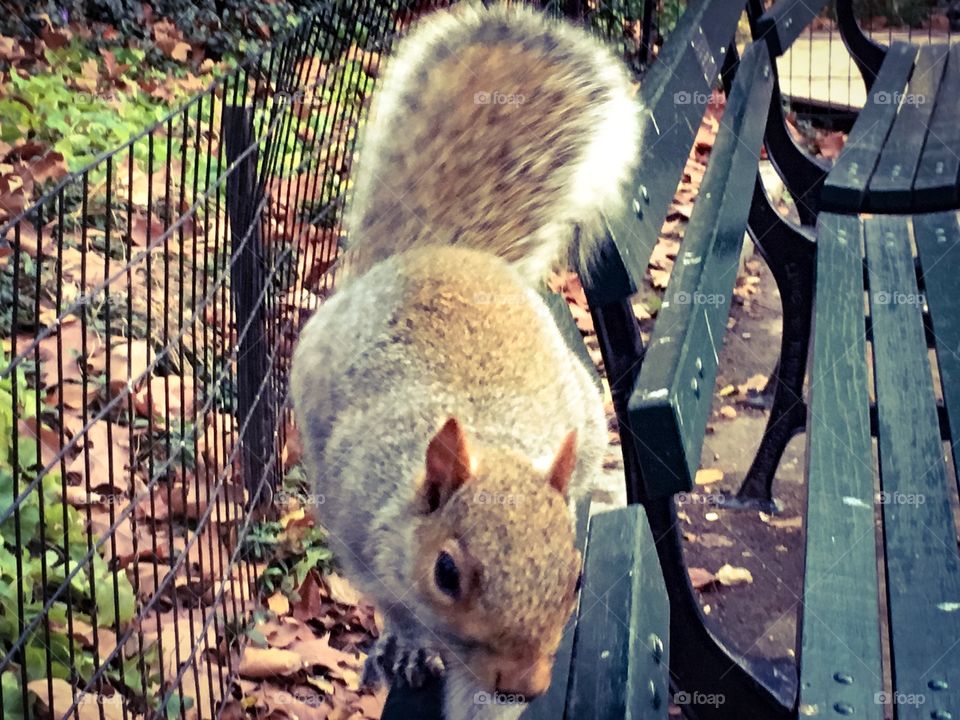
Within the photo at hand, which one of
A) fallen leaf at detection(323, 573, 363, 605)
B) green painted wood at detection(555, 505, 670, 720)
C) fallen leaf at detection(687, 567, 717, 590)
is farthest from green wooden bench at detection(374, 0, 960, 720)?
fallen leaf at detection(323, 573, 363, 605)

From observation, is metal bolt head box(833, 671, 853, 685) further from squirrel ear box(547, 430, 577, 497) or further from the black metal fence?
the black metal fence

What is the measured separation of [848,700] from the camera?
1175 mm

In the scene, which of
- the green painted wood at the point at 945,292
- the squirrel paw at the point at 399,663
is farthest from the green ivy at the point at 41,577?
the green painted wood at the point at 945,292

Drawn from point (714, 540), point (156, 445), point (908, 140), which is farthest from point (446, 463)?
point (908, 140)

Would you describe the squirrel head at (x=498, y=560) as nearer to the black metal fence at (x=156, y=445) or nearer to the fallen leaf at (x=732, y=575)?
the black metal fence at (x=156, y=445)

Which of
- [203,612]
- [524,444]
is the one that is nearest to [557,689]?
[524,444]

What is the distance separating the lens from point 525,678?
119 cm

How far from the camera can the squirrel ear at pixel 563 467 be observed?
4.47ft

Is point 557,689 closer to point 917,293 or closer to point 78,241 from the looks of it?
point 917,293

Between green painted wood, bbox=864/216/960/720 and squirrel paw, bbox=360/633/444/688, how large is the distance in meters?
0.57

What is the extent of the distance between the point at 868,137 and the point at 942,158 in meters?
0.23

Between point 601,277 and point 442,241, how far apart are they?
2.06ft

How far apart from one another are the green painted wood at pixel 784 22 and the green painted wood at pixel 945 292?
2.05 feet

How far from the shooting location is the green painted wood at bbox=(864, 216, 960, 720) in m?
1.25
